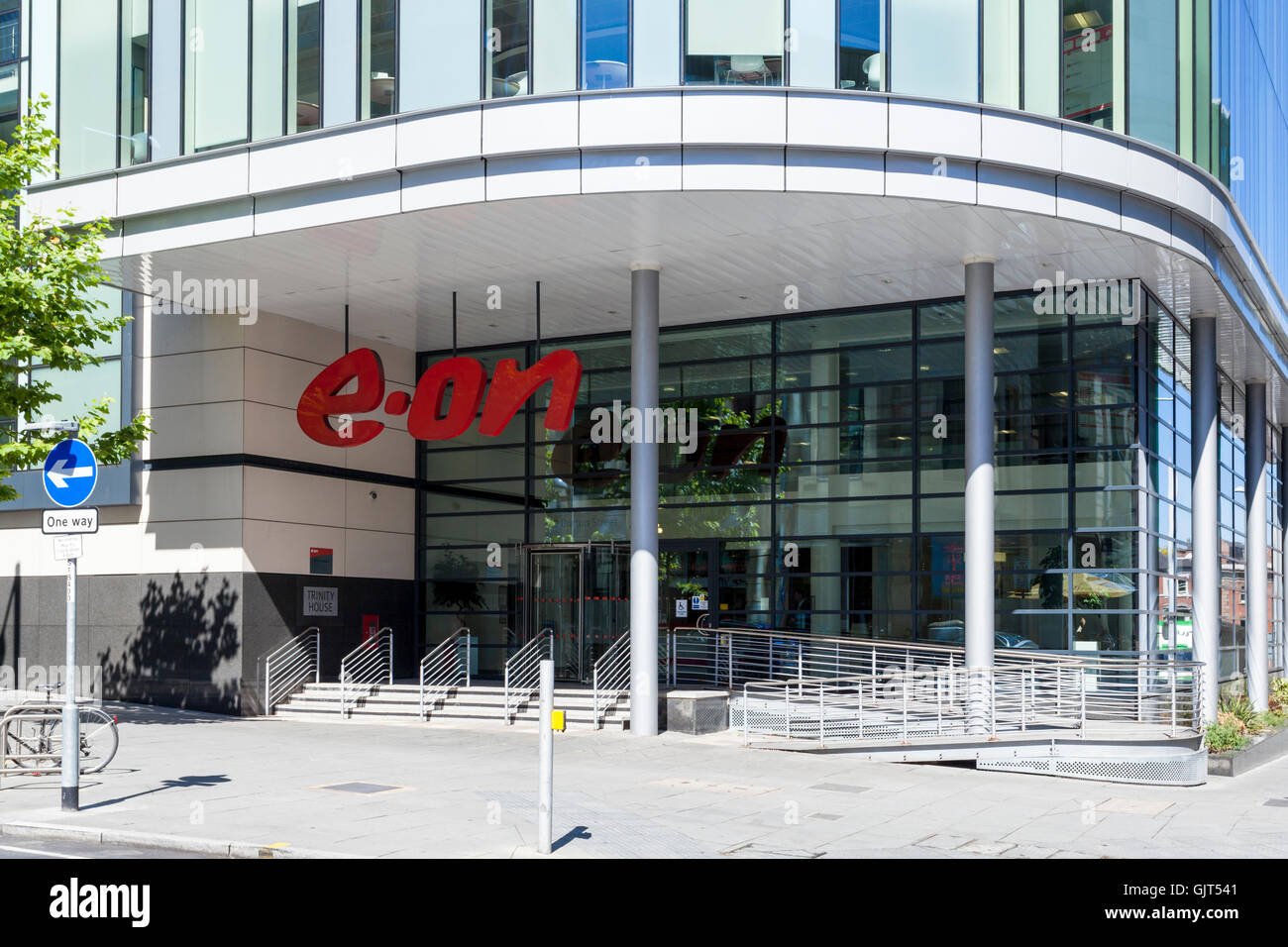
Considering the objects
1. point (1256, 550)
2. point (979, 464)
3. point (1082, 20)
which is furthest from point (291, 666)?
point (1256, 550)

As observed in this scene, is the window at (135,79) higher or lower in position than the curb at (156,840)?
higher

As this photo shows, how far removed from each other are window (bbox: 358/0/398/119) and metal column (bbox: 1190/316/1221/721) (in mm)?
14682

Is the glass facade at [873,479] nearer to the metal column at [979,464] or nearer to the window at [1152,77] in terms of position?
the metal column at [979,464]

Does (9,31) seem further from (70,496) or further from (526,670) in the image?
(70,496)

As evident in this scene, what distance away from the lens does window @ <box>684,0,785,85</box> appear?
17062 mm

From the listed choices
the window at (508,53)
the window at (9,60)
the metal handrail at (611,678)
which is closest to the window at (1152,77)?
the window at (508,53)

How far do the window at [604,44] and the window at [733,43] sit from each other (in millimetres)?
839

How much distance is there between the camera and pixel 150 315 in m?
23.5

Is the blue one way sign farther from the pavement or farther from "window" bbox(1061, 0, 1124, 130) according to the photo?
"window" bbox(1061, 0, 1124, 130)

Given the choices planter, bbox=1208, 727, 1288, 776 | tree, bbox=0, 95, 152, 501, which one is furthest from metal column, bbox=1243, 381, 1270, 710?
tree, bbox=0, 95, 152, 501

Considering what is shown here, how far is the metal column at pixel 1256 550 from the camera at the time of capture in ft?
89.4

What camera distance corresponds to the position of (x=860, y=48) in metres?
17.1

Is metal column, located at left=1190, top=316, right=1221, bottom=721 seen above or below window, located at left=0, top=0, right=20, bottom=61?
below
